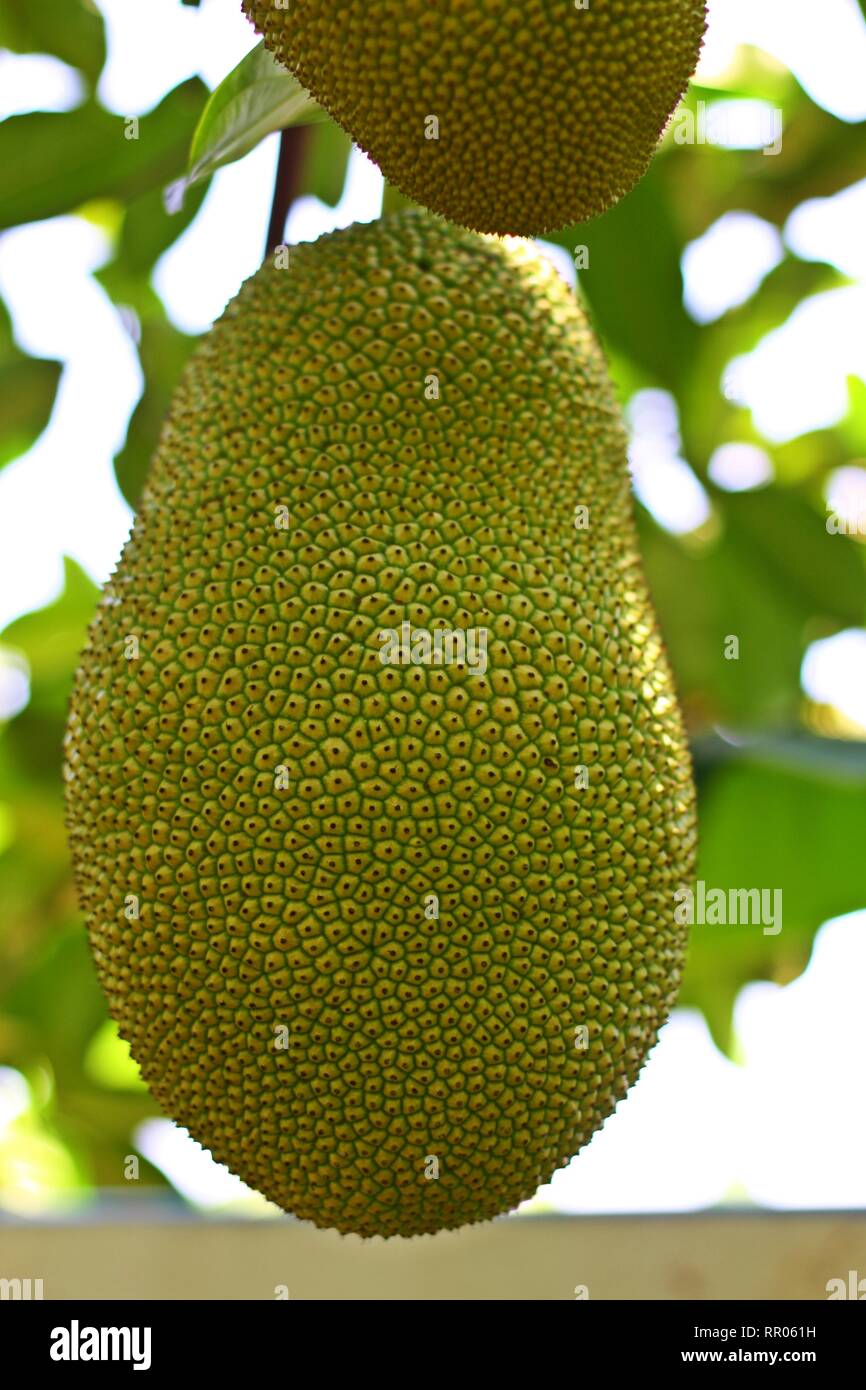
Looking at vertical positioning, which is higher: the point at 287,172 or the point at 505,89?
the point at 287,172

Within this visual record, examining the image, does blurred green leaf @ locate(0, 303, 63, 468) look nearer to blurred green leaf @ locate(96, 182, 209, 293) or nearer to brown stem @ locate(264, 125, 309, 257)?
blurred green leaf @ locate(96, 182, 209, 293)

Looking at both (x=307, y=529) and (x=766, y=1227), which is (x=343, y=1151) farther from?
(x=766, y=1227)

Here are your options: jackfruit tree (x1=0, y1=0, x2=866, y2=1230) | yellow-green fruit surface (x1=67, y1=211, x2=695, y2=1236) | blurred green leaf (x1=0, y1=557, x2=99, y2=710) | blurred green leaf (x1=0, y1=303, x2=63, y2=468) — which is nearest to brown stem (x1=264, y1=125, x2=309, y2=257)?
jackfruit tree (x1=0, y1=0, x2=866, y2=1230)

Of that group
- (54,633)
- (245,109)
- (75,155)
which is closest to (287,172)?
(245,109)

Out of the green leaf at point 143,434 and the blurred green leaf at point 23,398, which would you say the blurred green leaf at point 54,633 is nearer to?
the blurred green leaf at point 23,398

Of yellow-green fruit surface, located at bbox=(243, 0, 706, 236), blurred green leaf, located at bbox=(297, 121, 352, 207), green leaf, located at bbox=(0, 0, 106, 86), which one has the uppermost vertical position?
green leaf, located at bbox=(0, 0, 106, 86)

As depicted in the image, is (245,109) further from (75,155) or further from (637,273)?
(637,273)
